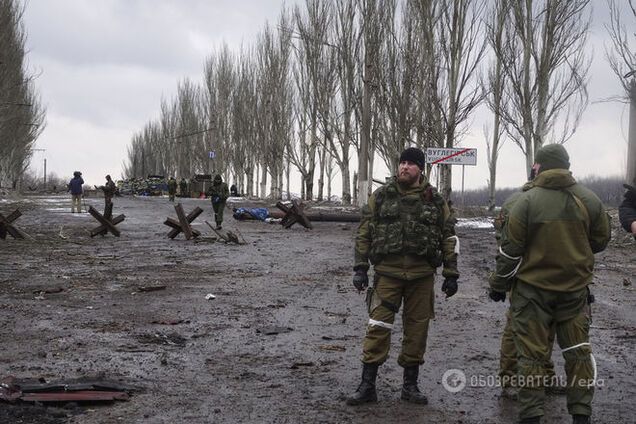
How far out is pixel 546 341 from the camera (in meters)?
4.19

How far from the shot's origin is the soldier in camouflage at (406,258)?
15.9 feet

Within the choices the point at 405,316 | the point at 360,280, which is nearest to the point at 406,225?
the point at 360,280

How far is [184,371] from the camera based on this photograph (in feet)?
18.0

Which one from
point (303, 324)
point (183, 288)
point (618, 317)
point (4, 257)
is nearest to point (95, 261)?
point (4, 257)

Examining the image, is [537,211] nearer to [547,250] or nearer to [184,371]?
[547,250]

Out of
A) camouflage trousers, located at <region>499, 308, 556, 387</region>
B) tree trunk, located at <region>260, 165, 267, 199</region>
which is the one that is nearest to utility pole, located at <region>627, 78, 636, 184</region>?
camouflage trousers, located at <region>499, 308, 556, 387</region>

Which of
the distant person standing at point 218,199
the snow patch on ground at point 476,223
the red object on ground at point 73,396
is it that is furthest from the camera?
the snow patch on ground at point 476,223

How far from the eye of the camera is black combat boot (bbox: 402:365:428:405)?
15.6 ft

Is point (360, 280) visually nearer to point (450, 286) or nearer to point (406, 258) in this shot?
point (406, 258)

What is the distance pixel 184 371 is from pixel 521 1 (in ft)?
82.3

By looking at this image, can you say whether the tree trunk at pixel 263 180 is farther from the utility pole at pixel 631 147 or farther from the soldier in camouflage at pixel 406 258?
the soldier in camouflage at pixel 406 258

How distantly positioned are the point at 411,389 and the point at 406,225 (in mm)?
1094

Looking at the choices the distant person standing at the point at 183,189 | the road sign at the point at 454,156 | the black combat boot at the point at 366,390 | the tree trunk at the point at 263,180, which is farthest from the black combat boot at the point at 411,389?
the distant person standing at the point at 183,189

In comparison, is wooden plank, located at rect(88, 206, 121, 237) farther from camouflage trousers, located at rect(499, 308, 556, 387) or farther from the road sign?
camouflage trousers, located at rect(499, 308, 556, 387)
